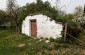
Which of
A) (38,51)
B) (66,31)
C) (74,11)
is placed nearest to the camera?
(38,51)

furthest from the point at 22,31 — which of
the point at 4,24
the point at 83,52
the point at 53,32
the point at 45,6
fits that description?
the point at 4,24

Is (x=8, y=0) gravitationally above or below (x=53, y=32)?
above

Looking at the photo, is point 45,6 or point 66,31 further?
point 45,6

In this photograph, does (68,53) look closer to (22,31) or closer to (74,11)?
(22,31)

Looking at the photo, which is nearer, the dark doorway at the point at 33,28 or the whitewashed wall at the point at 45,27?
the whitewashed wall at the point at 45,27

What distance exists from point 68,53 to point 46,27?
7625 millimetres

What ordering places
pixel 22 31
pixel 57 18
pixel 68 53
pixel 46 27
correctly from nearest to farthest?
pixel 68 53 < pixel 57 18 < pixel 46 27 < pixel 22 31

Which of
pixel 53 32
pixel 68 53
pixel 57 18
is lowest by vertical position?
pixel 68 53

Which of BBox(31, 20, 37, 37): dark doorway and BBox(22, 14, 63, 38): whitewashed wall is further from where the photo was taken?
BBox(31, 20, 37, 37): dark doorway

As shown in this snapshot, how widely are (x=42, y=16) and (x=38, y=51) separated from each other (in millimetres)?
7510

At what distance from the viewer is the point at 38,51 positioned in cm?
1470

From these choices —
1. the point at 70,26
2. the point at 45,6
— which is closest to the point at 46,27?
the point at 70,26

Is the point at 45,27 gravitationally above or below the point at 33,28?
above

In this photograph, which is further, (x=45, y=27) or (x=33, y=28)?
(x=33, y=28)
